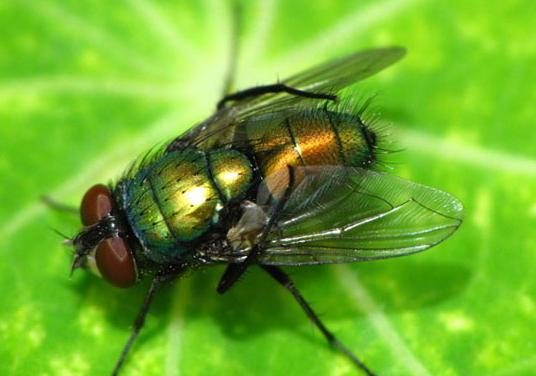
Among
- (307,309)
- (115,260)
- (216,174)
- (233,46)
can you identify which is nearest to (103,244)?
(115,260)

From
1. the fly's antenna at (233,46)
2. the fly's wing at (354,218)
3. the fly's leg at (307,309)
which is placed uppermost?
the fly's antenna at (233,46)

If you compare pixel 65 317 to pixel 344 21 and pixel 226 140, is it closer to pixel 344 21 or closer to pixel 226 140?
pixel 226 140

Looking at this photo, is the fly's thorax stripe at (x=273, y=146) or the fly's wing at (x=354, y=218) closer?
the fly's wing at (x=354, y=218)

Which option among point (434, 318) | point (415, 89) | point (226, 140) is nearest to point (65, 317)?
point (226, 140)

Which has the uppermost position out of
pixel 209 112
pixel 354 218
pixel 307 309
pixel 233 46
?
pixel 233 46

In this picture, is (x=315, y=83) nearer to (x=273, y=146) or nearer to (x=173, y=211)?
(x=273, y=146)

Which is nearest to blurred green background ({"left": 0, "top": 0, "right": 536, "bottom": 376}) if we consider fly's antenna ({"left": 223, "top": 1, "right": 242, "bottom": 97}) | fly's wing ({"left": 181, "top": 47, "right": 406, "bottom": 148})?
fly's antenna ({"left": 223, "top": 1, "right": 242, "bottom": 97})

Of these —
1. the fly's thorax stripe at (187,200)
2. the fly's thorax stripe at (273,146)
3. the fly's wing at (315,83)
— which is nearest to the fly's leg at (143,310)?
the fly's thorax stripe at (187,200)

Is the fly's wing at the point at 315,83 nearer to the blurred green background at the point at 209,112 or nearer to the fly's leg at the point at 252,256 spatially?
the blurred green background at the point at 209,112
